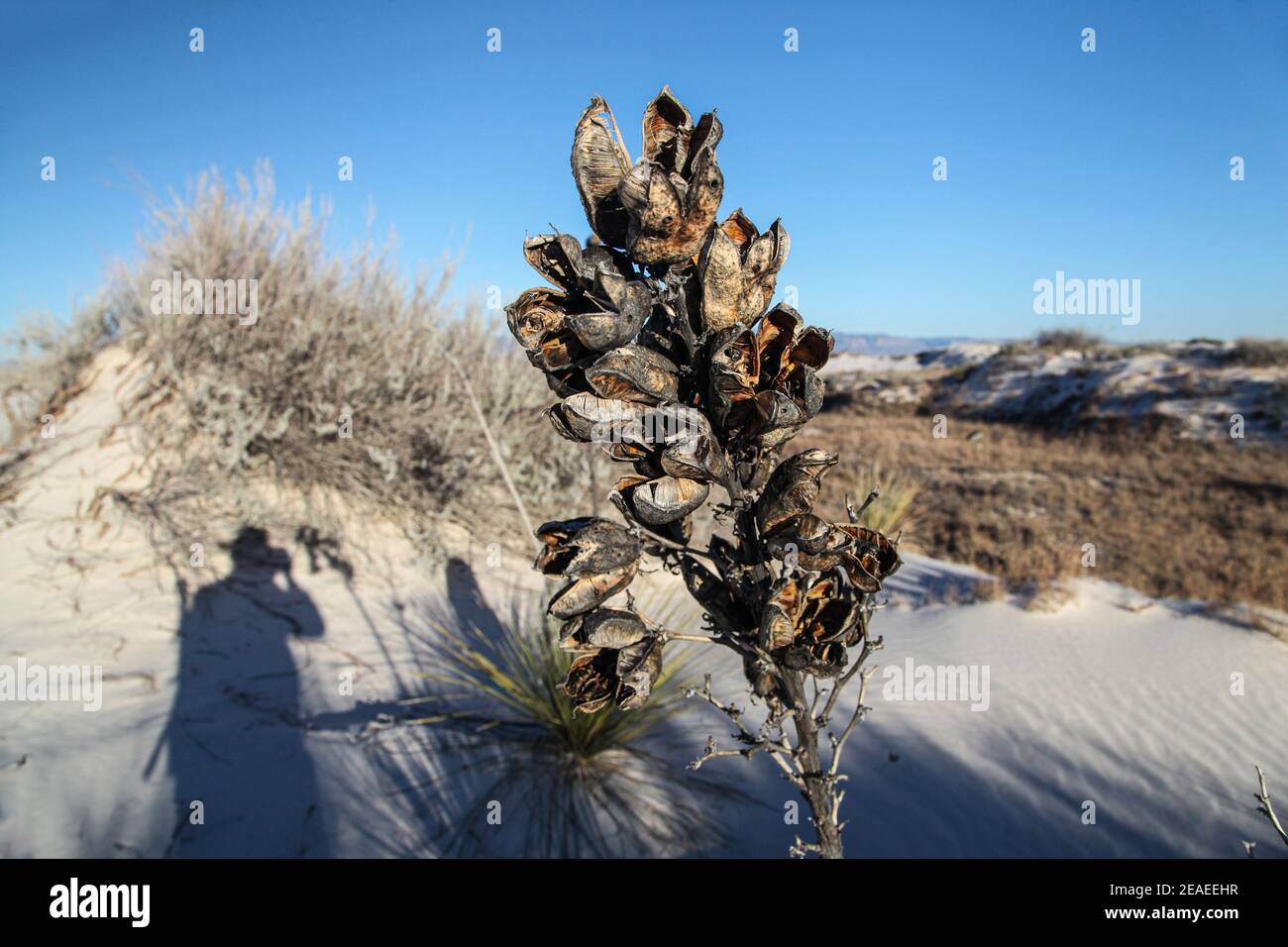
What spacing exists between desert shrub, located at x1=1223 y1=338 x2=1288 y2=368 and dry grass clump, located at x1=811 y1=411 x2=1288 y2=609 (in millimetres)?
5187

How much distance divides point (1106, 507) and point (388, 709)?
10190 millimetres

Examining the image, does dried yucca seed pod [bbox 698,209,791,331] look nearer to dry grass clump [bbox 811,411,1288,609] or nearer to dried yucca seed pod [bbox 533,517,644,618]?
dried yucca seed pod [bbox 533,517,644,618]

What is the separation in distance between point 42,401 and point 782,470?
8.32 metres

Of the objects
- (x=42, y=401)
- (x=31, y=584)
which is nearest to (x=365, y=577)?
(x=31, y=584)

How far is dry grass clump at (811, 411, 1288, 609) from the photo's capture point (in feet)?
21.8

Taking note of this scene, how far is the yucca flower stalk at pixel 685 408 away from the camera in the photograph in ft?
2.90

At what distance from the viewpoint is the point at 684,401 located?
3.35ft

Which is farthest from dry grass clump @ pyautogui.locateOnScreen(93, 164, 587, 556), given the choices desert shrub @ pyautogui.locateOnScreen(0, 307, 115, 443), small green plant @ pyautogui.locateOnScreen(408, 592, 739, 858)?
small green plant @ pyautogui.locateOnScreen(408, 592, 739, 858)

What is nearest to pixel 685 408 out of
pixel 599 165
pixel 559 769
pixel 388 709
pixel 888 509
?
pixel 599 165

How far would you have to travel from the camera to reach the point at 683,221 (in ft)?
2.93

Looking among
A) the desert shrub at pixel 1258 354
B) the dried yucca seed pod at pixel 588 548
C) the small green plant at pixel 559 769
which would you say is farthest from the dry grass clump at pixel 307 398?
the desert shrub at pixel 1258 354

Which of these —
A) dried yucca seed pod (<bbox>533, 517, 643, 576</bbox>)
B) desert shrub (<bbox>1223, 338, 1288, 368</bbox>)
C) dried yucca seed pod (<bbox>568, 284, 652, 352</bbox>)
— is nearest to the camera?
dried yucca seed pod (<bbox>568, 284, 652, 352</bbox>)

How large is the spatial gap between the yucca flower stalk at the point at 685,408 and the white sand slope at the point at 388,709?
7.38ft
